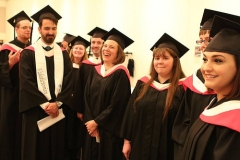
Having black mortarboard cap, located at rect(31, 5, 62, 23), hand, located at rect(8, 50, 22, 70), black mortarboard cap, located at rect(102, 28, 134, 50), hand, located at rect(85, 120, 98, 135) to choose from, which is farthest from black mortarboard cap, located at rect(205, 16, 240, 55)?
hand, located at rect(8, 50, 22, 70)

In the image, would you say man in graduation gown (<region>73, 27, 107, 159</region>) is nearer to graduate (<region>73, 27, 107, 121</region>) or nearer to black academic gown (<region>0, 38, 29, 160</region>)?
graduate (<region>73, 27, 107, 121</region>)

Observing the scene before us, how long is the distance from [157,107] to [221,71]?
1193mm

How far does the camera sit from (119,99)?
3297 mm

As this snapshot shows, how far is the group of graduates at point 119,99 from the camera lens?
1.63 meters

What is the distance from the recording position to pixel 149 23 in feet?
18.0

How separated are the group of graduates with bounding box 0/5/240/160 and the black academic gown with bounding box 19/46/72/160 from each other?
13 mm

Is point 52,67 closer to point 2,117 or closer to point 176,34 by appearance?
point 2,117

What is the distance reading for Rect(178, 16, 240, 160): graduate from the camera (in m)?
1.50

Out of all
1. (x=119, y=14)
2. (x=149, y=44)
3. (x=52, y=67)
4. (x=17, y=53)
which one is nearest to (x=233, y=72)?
(x=52, y=67)

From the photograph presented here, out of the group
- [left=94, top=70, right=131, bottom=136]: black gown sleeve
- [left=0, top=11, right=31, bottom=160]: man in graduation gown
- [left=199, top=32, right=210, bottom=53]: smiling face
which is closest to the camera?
[left=199, top=32, right=210, bottom=53]: smiling face

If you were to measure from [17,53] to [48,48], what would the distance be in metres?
0.54

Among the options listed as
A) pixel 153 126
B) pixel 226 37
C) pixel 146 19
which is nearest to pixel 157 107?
pixel 153 126

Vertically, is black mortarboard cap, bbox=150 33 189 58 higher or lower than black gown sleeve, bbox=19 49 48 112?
higher

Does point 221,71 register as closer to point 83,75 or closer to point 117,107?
point 117,107
